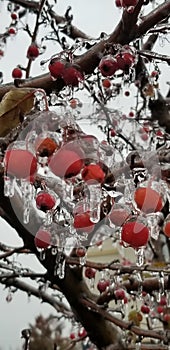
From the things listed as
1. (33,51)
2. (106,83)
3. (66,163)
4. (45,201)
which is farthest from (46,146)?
(33,51)

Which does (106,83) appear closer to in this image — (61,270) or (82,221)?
(61,270)

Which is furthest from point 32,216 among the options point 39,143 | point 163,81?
point 163,81

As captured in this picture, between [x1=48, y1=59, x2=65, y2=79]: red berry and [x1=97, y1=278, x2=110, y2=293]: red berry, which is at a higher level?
[x1=48, y1=59, x2=65, y2=79]: red berry

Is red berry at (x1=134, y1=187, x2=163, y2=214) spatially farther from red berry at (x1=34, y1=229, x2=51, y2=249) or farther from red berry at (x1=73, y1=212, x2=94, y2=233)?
red berry at (x1=34, y1=229, x2=51, y2=249)

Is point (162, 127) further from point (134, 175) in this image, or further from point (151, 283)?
point (134, 175)

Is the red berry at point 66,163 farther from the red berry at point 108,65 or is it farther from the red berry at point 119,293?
the red berry at point 119,293

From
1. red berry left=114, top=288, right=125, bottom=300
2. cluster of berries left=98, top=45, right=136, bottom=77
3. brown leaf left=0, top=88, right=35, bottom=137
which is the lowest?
red berry left=114, top=288, right=125, bottom=300

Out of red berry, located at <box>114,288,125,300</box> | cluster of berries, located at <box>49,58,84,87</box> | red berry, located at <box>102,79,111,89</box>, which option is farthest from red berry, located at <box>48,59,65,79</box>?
red berry, located at <box>114,288,125,300</box>
